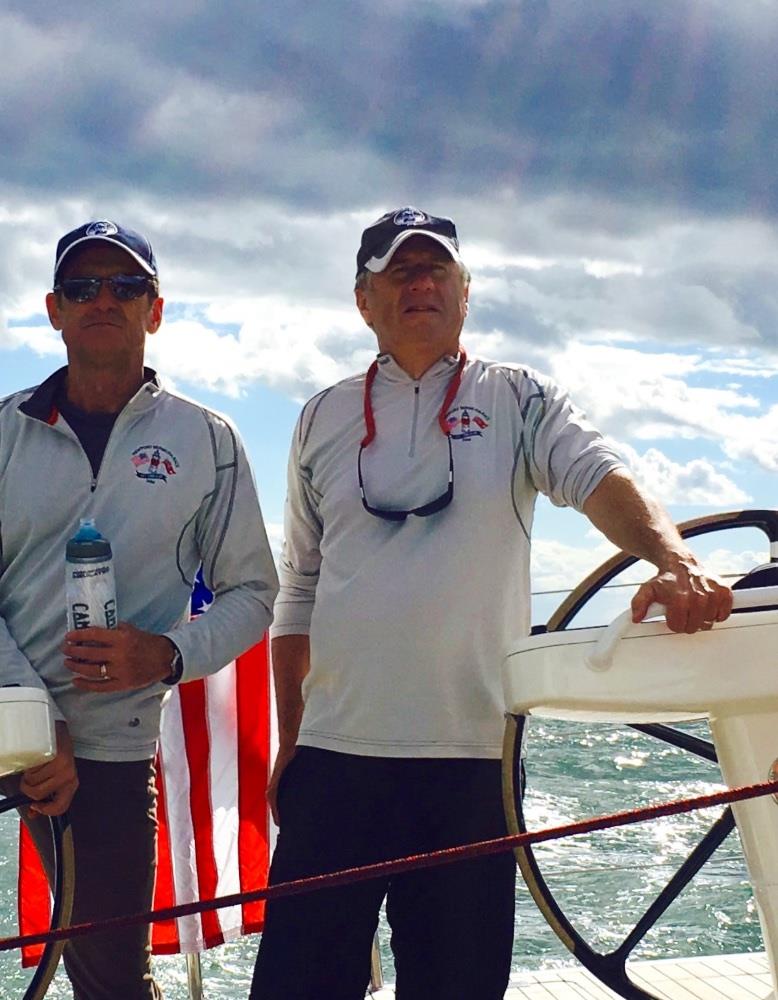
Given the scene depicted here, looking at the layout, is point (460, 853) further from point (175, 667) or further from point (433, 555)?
point (175, 667)

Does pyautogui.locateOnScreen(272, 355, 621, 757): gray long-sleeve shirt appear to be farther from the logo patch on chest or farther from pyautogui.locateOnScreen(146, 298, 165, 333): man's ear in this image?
pyautogui.locateOnScreen(146, 298, 165, 333): man's ear

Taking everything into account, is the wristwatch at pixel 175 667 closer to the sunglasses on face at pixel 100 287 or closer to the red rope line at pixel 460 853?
the red rope line at pixel 460 853

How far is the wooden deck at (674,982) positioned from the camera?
2.98m

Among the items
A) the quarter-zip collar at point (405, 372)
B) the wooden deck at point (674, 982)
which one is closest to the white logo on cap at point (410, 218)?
the quarter-zip collar at point (405, 372)

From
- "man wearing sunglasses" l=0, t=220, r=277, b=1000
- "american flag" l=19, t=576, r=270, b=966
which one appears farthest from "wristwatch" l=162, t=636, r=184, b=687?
"american flag" l=19, t=576, r=270, b=966

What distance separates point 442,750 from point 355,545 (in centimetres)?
37

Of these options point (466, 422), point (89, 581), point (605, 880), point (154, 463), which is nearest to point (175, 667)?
point (89, 581)

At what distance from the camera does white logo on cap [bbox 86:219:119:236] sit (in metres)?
2.22

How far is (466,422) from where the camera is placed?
81.4 inches

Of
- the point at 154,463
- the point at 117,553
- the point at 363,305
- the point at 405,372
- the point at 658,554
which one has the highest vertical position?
the point at 363,305

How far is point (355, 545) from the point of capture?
2031mm

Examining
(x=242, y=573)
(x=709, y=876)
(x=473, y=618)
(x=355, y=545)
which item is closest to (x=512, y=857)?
(x=473, y=618)

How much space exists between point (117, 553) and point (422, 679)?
1.95ft

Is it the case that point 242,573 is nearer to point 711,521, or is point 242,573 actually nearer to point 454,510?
point 454,510
